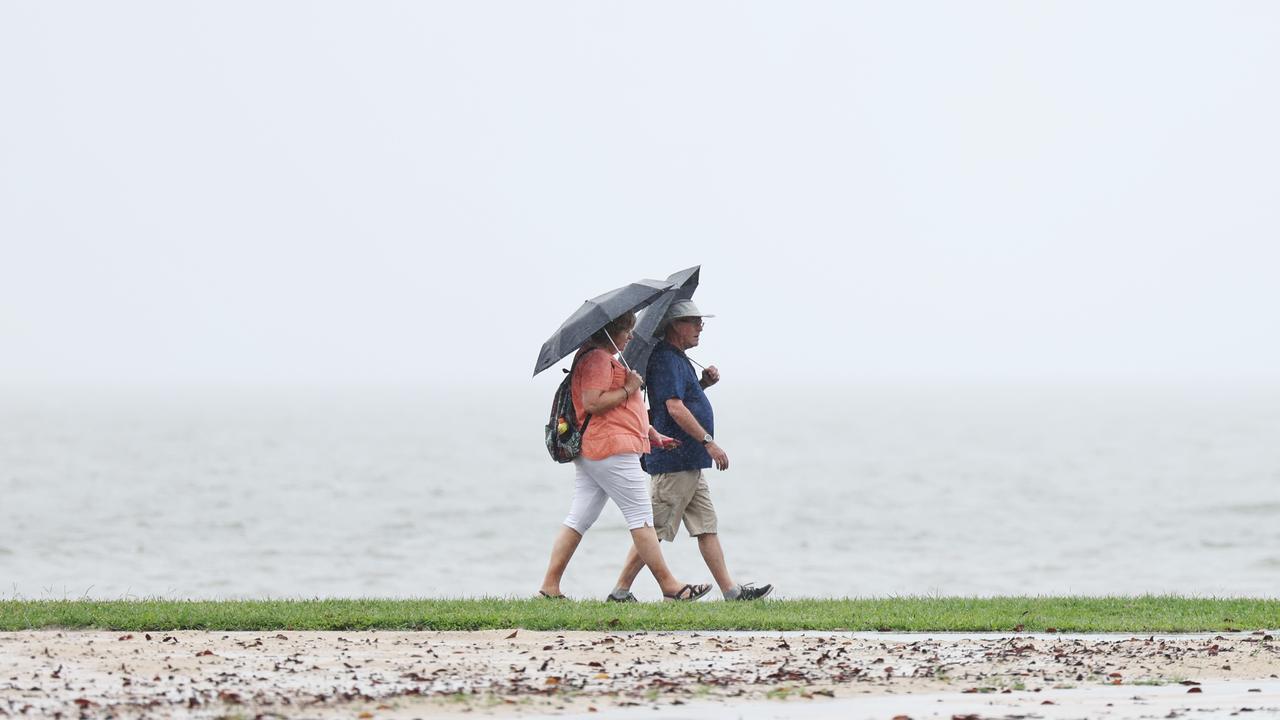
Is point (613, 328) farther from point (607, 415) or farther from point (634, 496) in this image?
point (634, 496)

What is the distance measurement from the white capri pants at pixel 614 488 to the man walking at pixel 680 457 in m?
0.19


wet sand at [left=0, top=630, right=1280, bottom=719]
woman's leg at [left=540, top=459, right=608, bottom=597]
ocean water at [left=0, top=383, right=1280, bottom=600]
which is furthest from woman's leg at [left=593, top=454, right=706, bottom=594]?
ocean water at [left=0, top=383, right=1280, bottom=600]

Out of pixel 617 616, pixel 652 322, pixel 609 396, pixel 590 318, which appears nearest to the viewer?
pixel 617 616

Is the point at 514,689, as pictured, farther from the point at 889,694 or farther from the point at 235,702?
the point at 889,694

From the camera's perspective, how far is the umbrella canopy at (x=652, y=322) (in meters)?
10.2

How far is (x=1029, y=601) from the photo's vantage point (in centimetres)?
1059

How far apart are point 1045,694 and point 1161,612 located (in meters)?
3.14

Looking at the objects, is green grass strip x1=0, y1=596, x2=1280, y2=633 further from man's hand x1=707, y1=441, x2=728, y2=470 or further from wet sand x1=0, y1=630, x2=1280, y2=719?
man's hand x1=707, y1=441, x2=728, y2=470

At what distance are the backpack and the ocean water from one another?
5.47m

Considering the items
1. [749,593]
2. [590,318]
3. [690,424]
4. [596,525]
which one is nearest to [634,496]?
[690,424]

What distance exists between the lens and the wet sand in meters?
6.75

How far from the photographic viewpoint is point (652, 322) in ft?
33.6

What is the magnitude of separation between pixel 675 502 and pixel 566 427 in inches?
34.6

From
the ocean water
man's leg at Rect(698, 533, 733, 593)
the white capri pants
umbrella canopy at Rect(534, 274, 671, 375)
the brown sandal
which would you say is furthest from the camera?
the ocean water
